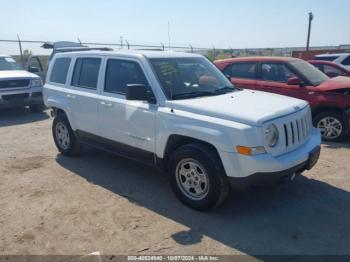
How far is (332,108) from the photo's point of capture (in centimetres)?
743

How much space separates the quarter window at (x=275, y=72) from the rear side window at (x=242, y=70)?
0.79 feet

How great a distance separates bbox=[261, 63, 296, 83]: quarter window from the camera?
801 centimetres

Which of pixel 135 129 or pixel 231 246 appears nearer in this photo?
pixel 231 246

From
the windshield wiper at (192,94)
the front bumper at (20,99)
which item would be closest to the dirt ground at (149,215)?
the windshield wiper at (192,94)

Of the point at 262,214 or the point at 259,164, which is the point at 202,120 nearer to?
the point at 259,164

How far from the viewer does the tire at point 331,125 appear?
7301mm

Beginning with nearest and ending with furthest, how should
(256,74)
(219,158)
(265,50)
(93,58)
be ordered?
(219,158)
(93,58)
(256,74)
(265,50)

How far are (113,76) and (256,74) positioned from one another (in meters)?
4.13

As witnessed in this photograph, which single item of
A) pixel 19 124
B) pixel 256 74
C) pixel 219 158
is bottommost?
pixel 19 124

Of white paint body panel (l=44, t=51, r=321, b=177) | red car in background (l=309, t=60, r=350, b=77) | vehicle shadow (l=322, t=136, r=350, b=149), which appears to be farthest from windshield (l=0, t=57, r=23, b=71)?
vehicle shadow (l=322, t=136, r=350, b=149)

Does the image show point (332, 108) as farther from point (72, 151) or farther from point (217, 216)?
point (72, 151)

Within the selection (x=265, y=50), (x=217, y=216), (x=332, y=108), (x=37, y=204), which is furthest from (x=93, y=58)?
(x=265, y=50)

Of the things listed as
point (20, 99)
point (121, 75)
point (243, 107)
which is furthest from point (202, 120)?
point (20, 99)

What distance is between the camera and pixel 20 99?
10773mm
